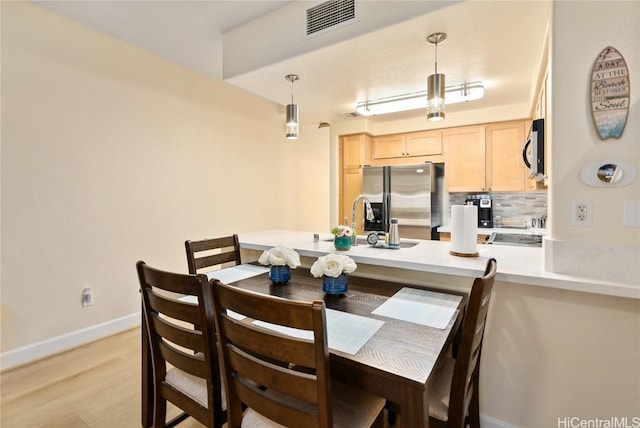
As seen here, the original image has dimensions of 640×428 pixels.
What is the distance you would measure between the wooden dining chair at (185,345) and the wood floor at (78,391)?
0.58m

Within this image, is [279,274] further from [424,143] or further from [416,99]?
[424,143]

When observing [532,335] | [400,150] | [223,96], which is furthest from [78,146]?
[400,150]

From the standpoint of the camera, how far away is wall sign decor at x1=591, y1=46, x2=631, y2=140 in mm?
1293

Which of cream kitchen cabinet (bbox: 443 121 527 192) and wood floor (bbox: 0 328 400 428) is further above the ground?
cream kitchen cabinet (bbox: 443 121 527 192)

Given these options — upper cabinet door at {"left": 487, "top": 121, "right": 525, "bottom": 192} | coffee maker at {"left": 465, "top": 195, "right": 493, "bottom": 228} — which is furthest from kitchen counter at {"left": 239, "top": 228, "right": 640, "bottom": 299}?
coffee maker at {"left": 465, "top": 195, "right": 493, "bottom": 228}

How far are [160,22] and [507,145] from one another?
388 cm

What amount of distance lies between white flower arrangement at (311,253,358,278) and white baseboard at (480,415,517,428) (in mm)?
1060

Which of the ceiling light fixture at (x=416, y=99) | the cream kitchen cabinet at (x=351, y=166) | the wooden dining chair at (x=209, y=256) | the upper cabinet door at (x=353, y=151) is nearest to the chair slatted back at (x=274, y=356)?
the wooden dining chair at (x=209, y=256)

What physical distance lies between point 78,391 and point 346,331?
6.50ft

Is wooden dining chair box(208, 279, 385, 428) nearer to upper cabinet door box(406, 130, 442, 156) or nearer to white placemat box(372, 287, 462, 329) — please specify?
white placemat box(372, 287, 462, 329)

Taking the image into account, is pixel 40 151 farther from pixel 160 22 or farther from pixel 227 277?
pixel 227 277

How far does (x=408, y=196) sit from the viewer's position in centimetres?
391

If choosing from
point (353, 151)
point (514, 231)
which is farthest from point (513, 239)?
point (353, 151)

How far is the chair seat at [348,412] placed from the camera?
3.49ft
